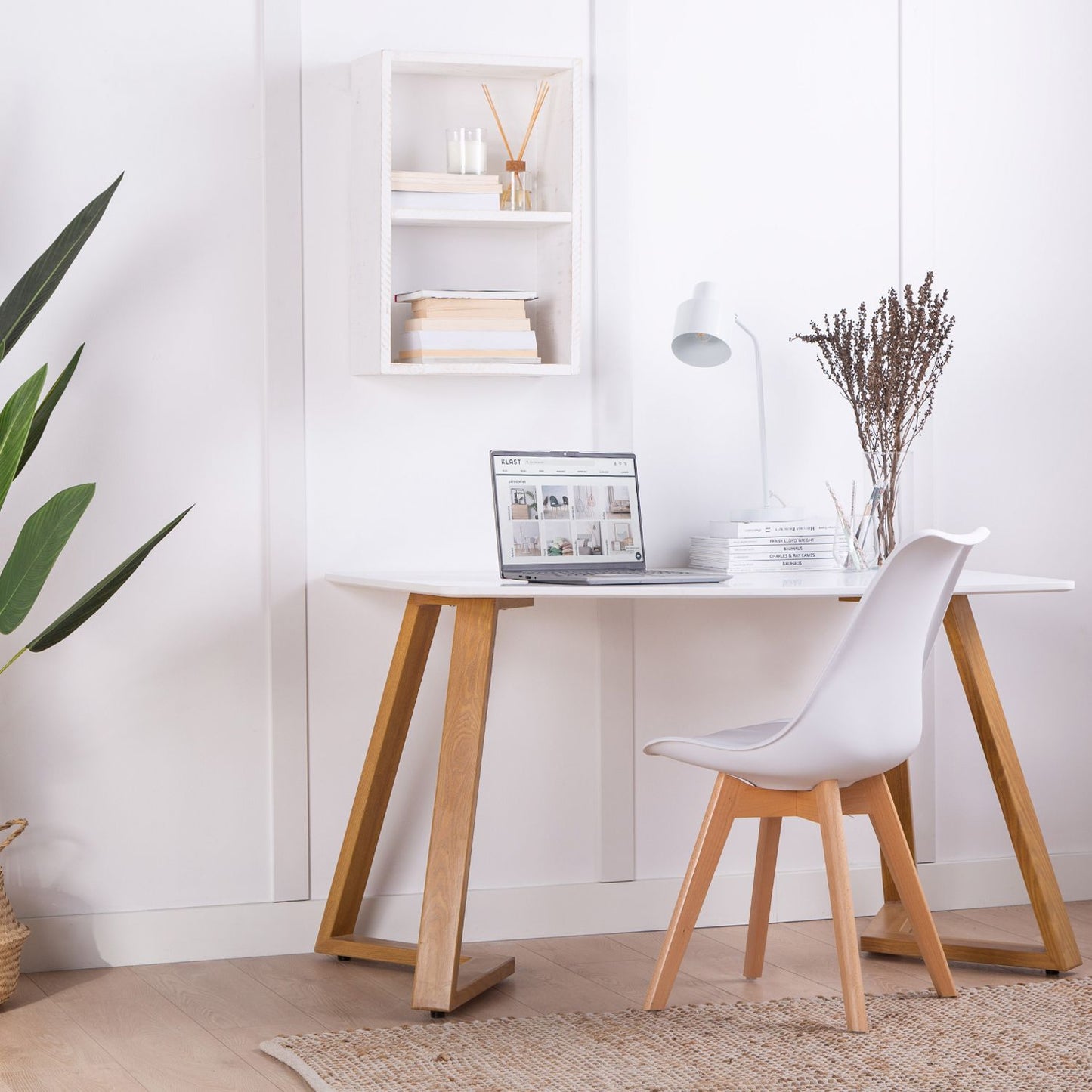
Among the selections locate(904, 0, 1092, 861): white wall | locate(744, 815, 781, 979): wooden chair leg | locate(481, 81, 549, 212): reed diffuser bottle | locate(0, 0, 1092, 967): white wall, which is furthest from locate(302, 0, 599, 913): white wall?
locate(904, 0, 1092, 861): white wall

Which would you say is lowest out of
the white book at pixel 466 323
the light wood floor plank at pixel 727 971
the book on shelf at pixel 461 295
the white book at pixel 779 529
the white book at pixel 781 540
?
the light wood floor plank at pixel 727 971

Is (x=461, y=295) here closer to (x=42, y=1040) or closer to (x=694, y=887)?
(x=694, y=887)

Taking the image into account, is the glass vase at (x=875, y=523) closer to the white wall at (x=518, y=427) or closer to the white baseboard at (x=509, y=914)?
the white wall at (x=518, y=427)

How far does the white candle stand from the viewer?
2.90m

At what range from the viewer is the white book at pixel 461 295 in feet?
9.39

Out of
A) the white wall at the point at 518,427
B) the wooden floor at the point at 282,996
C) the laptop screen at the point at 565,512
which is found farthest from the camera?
the white wall at the point at 518,427

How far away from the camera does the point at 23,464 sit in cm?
254

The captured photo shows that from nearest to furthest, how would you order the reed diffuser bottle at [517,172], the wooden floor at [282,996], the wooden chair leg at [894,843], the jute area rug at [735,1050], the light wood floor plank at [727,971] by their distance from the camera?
the jute area rug at [735,1050], the wooden floor at [282,996], the wooden chair leg at [894,843], the light wood floor plank at [727,971], the reed diffuser bottle at [517,172]

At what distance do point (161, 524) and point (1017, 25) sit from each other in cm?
219

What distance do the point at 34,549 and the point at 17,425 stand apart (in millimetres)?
206

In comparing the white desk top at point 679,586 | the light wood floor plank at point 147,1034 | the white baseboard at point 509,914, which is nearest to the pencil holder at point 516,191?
the white desk top at point 679,586

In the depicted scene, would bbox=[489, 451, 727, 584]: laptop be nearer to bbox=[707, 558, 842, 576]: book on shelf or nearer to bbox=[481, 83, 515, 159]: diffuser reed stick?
bbox=[707, 558, 842, 576]: book on shelf

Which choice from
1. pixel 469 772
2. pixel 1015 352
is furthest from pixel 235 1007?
pixel 1015 352

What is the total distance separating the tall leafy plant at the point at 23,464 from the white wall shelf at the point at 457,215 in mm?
531
